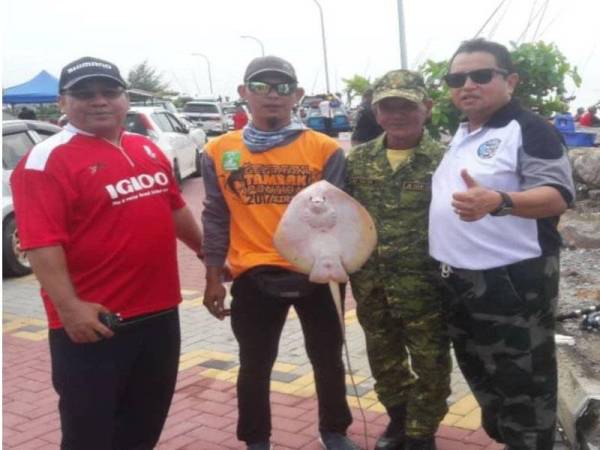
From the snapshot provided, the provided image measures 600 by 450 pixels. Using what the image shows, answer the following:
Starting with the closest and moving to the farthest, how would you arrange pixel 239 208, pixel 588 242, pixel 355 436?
pixel 239 208, pixel 355 436, pixel 588 242

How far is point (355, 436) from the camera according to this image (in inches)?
134

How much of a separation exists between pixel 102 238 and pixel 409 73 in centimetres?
142

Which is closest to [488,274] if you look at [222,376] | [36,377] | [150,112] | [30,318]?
[222,376]

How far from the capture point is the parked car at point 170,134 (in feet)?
40.9

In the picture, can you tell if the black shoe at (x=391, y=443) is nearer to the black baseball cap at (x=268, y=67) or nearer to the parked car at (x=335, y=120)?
the black baseball cap at (x=268, y=67)

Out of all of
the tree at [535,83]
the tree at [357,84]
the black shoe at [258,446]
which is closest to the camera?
the black shoe at [258,446]

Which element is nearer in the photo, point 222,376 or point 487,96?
point 487,96

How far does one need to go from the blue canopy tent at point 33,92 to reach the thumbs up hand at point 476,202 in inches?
879

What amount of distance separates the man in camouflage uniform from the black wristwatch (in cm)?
61

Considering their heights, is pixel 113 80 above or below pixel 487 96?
above

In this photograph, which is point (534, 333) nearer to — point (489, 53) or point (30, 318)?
point (489, 53)

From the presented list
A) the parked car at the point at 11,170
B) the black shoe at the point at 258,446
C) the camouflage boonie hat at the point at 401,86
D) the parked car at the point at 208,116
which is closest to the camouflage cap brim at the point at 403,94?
the camouflage boonie hat at the point at 401,86

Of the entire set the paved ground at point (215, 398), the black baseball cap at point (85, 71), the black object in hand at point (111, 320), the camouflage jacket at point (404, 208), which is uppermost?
the black baseball cap at point (85, 71)

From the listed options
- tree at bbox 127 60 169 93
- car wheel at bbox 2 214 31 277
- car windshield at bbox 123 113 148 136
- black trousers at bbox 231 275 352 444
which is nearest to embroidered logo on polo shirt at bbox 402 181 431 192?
black trousers at bbox 231 275 352 444
